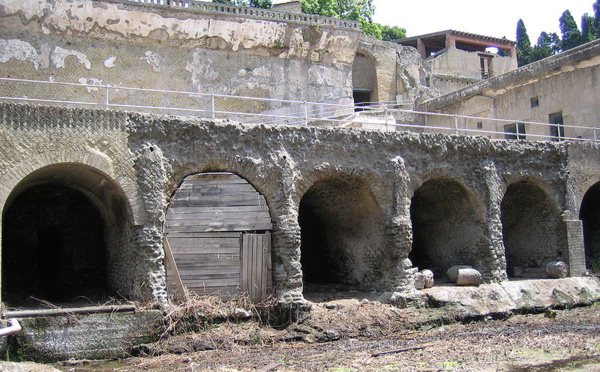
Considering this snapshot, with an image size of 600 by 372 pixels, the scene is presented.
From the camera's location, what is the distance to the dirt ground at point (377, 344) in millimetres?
11219

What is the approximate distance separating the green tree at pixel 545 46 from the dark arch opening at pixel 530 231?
2737 cm

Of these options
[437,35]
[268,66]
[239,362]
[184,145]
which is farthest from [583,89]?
[437,35]

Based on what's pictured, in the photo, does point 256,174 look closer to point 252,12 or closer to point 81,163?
point 81,163

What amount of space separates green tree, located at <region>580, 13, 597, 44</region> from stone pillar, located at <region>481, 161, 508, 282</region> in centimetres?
2762

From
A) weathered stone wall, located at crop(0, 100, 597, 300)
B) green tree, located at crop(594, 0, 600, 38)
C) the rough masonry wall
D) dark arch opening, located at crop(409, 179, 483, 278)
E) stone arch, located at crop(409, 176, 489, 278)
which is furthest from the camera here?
green tree, located at crop(594, 0, 600, 38)

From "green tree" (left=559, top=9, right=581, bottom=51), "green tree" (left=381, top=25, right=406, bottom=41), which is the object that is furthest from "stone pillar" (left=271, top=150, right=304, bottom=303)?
"green tree" (left=559, top=9, right=581, bottom=51)

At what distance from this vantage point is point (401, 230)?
15.5 metres

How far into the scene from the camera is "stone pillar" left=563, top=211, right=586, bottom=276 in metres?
18.3

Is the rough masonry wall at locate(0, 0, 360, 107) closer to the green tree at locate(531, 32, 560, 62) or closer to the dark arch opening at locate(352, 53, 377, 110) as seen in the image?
the dark arch opening at locate(352, 53, 377, 110)

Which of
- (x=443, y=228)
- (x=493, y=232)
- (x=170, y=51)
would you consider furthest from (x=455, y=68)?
(x=493, y=232)

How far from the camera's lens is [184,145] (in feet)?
45.9

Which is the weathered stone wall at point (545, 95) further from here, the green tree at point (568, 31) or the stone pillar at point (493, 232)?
the green tree at point (568, 31)

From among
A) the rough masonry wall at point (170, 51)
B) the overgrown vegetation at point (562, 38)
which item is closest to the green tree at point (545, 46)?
Result: the overgrown vegetation at point (562, 38)

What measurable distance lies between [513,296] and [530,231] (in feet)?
11.4
